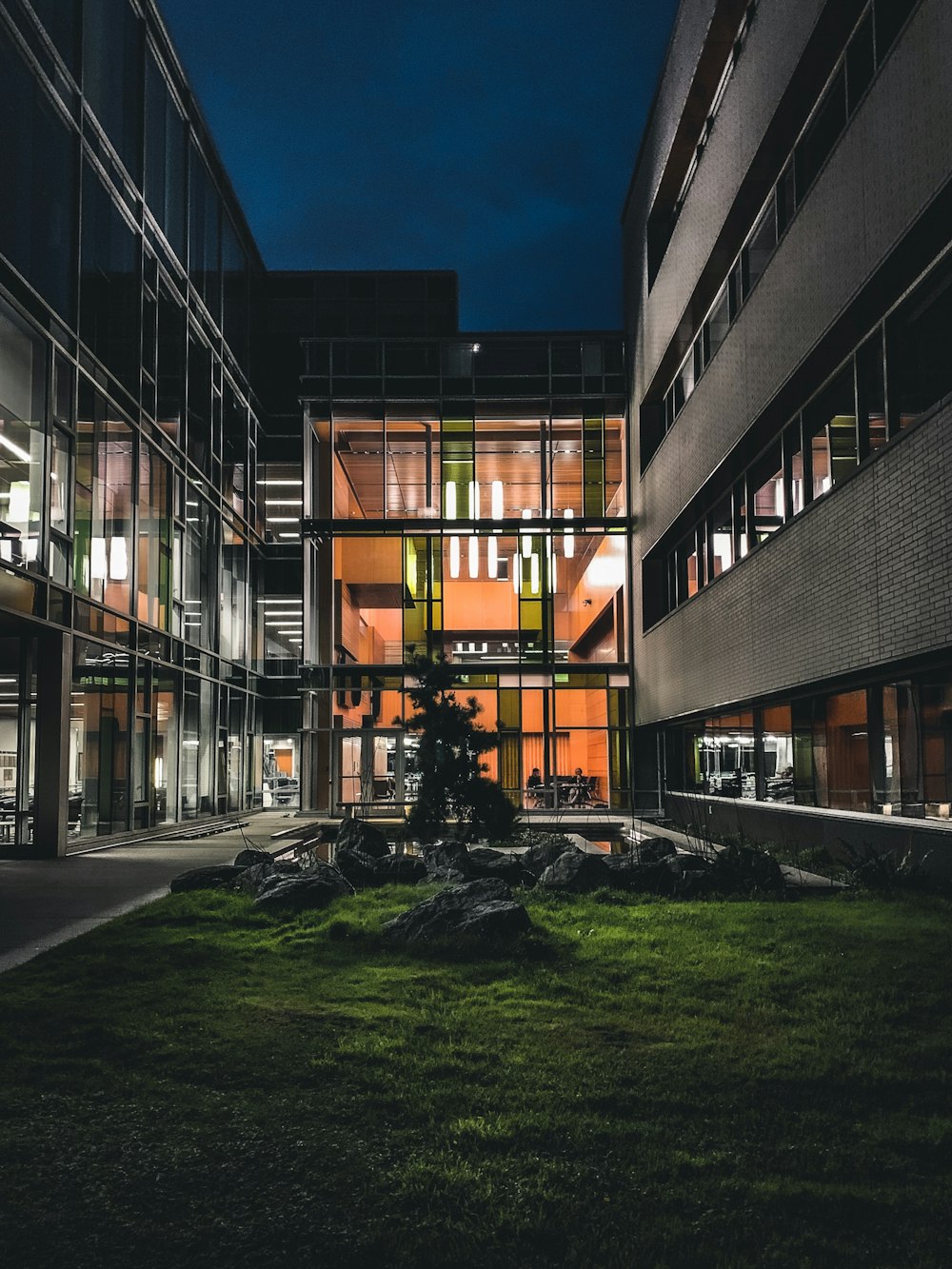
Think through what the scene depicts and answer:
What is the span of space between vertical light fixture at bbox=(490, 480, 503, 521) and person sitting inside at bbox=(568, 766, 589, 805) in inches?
319

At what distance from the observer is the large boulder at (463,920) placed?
922 centimetres

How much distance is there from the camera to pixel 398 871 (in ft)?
45.1

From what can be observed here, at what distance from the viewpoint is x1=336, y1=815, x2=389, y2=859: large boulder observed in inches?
625

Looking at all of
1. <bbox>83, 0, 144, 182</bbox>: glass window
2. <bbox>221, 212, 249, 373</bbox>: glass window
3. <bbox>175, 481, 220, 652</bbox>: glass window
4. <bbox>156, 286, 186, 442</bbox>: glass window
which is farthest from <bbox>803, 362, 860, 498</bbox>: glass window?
<bbox>221, 212, 249, 373</bbox>: glass window

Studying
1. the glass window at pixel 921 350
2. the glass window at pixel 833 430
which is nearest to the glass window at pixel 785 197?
the glass window at pixel 833 430

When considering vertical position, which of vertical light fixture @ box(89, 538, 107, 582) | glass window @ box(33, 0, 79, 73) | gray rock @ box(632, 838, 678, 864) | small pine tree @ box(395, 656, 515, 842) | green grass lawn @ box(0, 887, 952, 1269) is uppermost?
glass window @ box(33, 0, 79, 73)

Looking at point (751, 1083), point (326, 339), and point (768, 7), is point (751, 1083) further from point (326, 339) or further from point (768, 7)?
point (326, 339)

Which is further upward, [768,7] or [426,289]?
[426,289]

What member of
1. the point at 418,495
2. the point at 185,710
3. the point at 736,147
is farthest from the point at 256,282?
the point at 736,147

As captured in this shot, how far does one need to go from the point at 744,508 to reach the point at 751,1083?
15.5m

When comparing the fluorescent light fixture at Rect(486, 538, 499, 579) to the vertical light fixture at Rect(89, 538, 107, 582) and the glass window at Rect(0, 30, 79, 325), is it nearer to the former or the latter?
the vertical light fixture at Rect(89, 538, 107, 582)

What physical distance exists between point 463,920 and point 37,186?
15.1 meters

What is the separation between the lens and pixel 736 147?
19234 mm

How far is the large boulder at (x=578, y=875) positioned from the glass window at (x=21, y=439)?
959 centimetres
